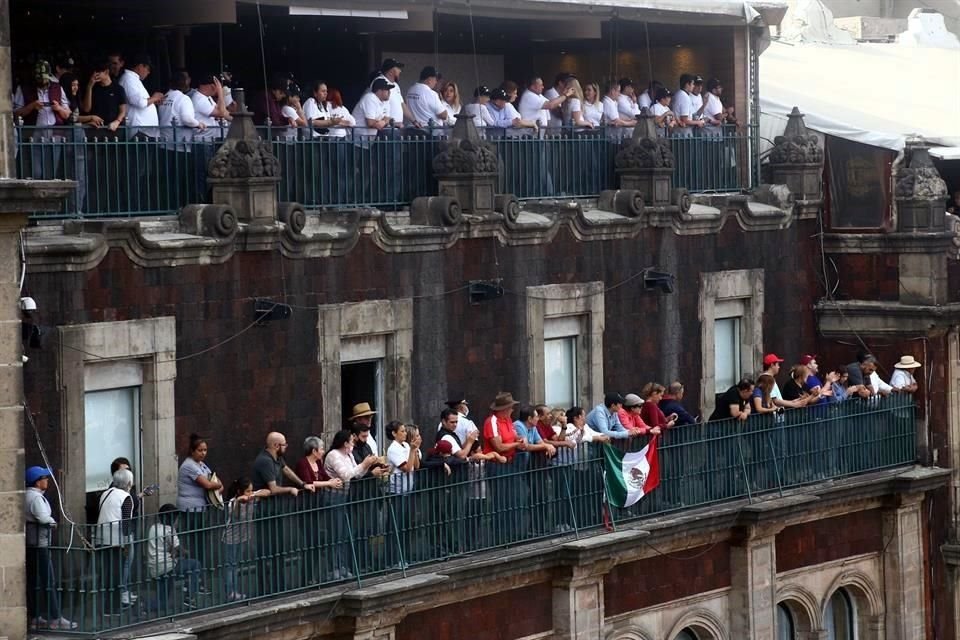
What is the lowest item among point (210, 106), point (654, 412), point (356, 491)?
point (356, 491)

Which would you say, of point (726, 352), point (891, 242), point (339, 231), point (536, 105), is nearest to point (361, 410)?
point (339, 231)

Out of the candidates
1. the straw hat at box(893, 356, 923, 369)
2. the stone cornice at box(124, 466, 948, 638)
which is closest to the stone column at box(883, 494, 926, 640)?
the stone cornice at box(124, 466, 948, 638)

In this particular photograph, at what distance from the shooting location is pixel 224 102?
98.3 ft

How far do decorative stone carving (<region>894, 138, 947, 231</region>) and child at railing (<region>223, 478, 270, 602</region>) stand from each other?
46.4 ft

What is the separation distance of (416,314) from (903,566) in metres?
9.97

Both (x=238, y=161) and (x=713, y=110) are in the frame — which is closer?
(x=238, y=161)

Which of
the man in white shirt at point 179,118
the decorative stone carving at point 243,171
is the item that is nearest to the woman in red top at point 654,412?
the decorative stone carving at point 243,171

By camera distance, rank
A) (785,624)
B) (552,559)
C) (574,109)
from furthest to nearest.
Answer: (785,624) → (574,109) → (552,559)

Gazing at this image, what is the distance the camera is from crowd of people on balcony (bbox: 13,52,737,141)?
28453mm

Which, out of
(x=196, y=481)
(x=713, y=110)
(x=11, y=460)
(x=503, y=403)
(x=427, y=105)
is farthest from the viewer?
(x=713, y=110)

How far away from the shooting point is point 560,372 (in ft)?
113

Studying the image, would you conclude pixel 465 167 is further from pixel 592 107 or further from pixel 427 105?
pixel 592 107

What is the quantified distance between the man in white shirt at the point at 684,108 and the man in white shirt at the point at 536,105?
108 inches

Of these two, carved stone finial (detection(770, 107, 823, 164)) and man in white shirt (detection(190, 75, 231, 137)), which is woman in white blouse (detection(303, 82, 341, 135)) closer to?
man in white shirt (detection(190, 75, 231, 137))
